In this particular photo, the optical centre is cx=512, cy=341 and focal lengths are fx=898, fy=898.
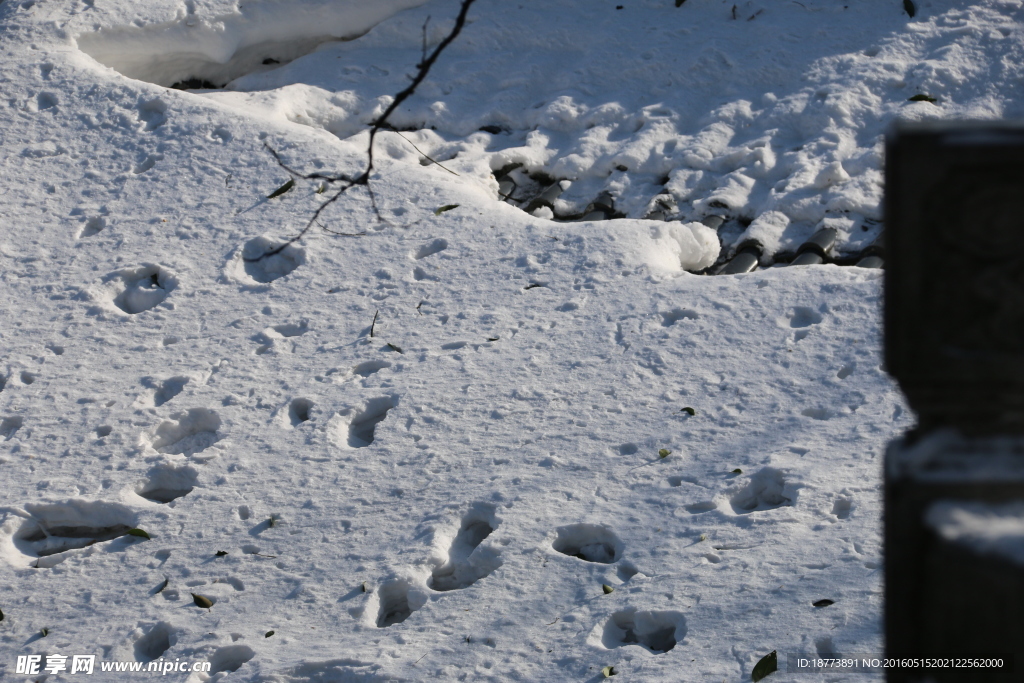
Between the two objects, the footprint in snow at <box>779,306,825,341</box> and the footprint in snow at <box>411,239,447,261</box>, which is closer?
the footprint in snow at <box>779,306,825,341</box>

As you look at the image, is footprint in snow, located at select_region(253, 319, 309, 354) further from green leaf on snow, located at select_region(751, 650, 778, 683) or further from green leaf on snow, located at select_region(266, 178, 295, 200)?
green leaf on snow, located at select_region(751, 650, 778, 683)

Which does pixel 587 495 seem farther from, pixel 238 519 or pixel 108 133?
pixel 108 133

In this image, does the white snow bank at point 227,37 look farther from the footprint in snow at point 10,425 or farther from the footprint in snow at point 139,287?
the footprint in snow at point 10,425

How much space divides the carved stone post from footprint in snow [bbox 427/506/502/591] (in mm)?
1683

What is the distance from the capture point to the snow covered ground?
8.46 ft

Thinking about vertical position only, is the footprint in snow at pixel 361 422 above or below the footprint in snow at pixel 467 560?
above

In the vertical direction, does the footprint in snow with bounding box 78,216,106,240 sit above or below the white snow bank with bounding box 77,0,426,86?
below

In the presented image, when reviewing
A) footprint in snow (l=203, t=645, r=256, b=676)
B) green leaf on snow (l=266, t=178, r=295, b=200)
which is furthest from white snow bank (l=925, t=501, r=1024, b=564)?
green leaf on snow (l=266, t=178, r=295, b=200)

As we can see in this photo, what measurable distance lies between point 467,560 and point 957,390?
1873mm

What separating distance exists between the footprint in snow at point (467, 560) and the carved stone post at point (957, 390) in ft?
5.52

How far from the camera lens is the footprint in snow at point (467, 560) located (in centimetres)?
271

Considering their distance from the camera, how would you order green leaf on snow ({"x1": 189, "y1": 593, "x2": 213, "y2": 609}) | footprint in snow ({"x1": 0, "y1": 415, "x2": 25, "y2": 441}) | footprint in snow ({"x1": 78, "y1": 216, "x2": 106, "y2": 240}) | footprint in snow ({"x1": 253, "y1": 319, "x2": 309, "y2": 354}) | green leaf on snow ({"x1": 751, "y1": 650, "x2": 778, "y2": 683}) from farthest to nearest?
footprint in snow ({"x1": 78, "y1": 216, "x2": 106, "y2": 240}), footprint in snow ({"x1": 253, "y1": 319, "x2": 309, "y2": 354}), footprint in snow ({"x1": 0, "y1": 415, "x2": 25, "y2": 441}), green leaf on snow ({"x1": 189, "y1": 593, "x2": 213, "y2": 609}), green leaf on snow ({"x1": 751, "y1": 650, "x2": 778, "y2": 683})

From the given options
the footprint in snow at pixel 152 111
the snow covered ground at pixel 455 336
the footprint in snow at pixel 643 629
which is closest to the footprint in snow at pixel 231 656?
the snow covered ground at pixel 455 336

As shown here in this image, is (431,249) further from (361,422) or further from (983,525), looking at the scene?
(983,525)
